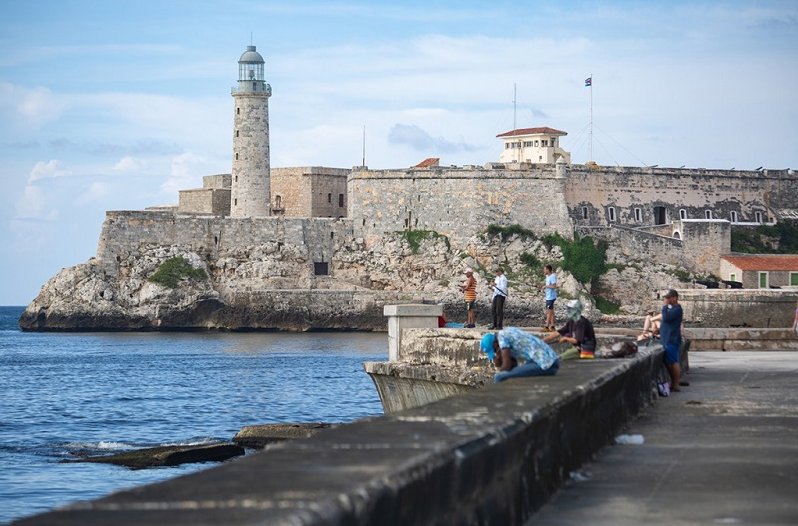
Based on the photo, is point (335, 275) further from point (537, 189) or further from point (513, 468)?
point (513, 468)

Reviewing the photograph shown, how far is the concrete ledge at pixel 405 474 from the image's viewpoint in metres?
4.05

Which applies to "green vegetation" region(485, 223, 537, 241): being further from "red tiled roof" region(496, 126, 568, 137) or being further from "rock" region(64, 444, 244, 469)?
"rock" region(64, 444, 244, 469)

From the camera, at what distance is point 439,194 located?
63.2m

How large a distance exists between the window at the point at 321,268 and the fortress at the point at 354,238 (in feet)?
0.23

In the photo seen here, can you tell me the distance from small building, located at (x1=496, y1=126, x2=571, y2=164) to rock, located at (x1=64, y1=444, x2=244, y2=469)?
5754 cm

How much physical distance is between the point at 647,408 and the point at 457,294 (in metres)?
49.0

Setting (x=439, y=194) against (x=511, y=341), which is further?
(x=439, y=194)

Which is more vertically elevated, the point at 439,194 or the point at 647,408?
the point at 439,194

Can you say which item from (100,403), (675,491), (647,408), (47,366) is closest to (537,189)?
(47,366)

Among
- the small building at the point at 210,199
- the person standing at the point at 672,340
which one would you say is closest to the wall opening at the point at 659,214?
the small building at the point at 210,199

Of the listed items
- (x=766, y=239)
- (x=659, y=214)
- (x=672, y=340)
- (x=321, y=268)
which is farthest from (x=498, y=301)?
(x=766, y=239)

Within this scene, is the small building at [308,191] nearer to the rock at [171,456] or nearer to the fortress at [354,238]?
the fortress at [354,238]

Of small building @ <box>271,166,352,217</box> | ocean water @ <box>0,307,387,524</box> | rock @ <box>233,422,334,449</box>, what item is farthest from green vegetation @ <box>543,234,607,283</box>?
rock @ <box>233,422,334,449</box>

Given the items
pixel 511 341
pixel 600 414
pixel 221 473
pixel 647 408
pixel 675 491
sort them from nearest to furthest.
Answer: pixel 221 473
pixel 675 491
pixel 600 414
pixel 511 341
pixel 647 408
